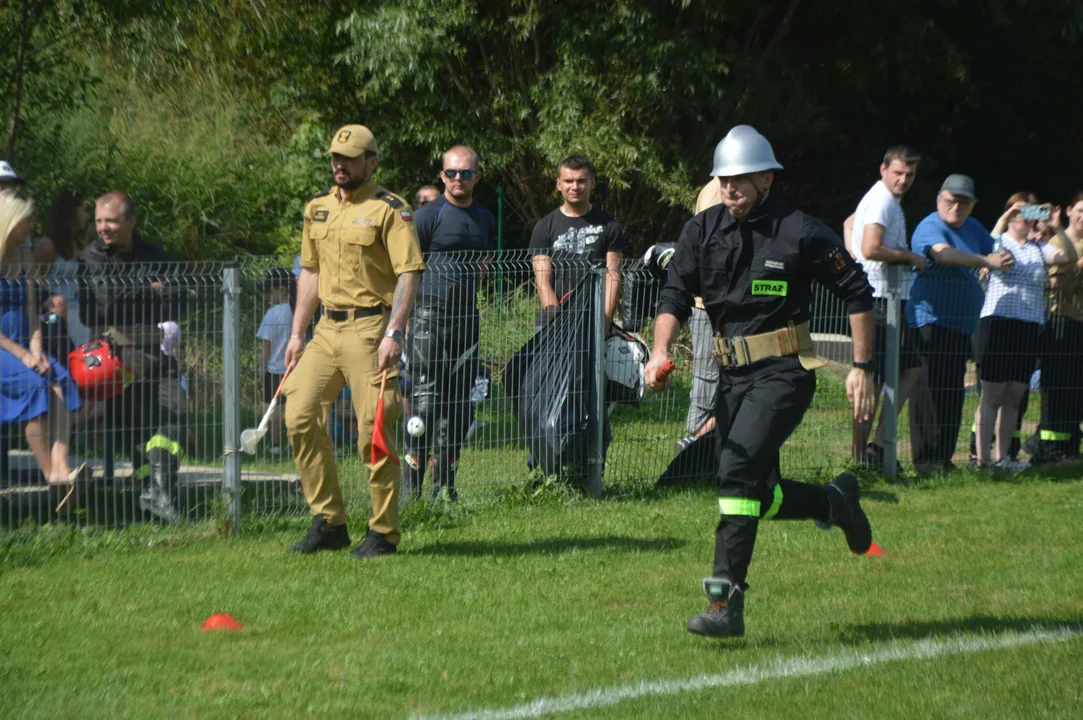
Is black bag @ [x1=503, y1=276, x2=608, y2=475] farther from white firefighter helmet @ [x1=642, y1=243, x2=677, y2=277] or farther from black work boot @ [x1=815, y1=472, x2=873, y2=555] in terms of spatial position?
black work boot @ [x1=815, y1=472, x2=873, y2=555]

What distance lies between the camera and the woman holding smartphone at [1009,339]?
10562mm

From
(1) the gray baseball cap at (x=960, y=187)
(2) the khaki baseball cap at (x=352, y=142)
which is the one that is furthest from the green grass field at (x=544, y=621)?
(1) the gray baseball cap at (x=960, y=187)

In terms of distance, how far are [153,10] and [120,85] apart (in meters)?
10.5

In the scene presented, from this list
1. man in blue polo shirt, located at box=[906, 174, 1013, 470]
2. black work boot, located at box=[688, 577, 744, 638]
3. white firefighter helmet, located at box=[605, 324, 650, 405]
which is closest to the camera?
black work boot, located at box=[688, 577, 744, 638]

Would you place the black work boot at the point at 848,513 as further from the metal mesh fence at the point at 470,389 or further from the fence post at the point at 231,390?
the fence post at the point at 231,390

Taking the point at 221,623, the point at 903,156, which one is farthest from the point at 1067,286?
the point at 221,623

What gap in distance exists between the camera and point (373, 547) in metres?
7.35

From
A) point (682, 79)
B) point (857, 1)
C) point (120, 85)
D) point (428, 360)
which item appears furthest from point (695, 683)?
point (120, 85)

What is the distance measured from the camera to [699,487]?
9.52 metres

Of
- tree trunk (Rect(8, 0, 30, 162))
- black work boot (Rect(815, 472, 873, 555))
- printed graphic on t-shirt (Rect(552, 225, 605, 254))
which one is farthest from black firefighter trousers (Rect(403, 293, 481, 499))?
tree trunk (Rect(8, 0, 30, 162))

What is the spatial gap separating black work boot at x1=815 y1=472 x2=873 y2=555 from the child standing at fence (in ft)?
11.4

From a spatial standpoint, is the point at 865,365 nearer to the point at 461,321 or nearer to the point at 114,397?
the point at 461,321

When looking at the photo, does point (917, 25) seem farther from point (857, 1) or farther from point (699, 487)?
point (699, 487)

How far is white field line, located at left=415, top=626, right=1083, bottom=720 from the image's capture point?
188 inches
